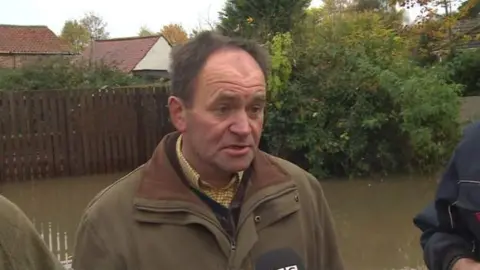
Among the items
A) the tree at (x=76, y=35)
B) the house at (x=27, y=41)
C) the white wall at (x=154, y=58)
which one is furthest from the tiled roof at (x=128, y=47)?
the tree at (x=76, y=35)

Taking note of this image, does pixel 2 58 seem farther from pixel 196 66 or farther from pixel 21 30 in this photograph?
pixel 196 66

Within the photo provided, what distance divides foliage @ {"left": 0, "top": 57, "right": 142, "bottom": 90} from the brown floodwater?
2.63 meters

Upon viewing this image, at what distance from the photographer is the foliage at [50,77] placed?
43.7 ft

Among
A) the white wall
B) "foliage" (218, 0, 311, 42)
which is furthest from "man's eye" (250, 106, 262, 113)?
the white wall

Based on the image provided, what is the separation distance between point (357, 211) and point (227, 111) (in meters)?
6.46

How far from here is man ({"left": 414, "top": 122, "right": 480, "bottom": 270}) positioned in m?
1.86

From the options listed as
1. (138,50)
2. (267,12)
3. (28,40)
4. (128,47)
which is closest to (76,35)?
(28,40)

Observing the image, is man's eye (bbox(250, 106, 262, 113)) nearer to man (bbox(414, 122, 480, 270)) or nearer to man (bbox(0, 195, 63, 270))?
man (bbox(414, 122, 480, 270))

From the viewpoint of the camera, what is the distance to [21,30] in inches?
1711

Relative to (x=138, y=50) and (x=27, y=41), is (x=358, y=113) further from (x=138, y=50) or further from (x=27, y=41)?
(x=27, y=41)

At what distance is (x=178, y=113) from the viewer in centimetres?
225

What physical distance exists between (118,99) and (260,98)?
10403 millimetres

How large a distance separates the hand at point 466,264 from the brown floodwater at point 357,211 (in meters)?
4.21

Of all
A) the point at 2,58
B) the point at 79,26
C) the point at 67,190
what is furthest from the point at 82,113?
the point at 79,26
